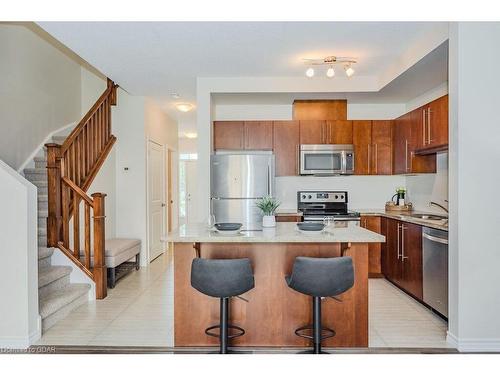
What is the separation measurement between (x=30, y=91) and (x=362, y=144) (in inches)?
185

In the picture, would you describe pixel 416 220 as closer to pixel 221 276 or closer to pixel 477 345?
pixel 477 345

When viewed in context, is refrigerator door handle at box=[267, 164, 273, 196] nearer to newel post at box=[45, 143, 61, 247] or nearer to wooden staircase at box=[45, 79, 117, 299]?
wooden staircase at box=[45, 79, 117, 299]

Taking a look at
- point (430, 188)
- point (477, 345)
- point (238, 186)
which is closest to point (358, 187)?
point (430, 188)

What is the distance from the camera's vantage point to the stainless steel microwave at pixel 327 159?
527cm

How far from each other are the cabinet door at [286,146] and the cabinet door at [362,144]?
84cm

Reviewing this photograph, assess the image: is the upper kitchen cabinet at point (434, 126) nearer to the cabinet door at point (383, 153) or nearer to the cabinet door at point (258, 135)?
the cabinet door at point (383, 153)

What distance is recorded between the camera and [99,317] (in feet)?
11.8

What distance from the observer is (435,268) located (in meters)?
3.52

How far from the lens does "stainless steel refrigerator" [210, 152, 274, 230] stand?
4.86 meters

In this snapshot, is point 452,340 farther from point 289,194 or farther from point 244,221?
point 289,194

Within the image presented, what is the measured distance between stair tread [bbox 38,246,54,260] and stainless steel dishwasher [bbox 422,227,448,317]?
156 inches

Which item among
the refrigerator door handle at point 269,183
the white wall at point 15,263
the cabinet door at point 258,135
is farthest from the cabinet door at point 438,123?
the white wall at point 15,263

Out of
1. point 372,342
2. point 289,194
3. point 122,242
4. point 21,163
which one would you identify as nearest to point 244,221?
point 289,194

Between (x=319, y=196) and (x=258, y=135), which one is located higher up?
(x=258, y=135)
